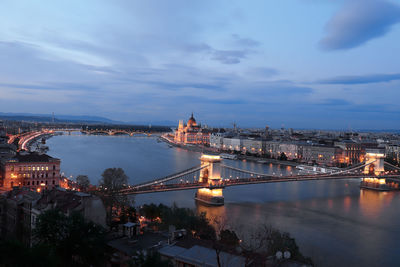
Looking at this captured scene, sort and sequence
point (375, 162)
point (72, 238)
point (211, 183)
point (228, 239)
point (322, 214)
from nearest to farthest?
1. point (72, 238)
2. point (228, 239)
3. point (322, 214)
4. point (211, 183)
5. point (375, 162)

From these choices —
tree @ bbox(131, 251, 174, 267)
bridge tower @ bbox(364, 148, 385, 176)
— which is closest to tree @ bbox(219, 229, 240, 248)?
tree @ bbox(131, 251, 174, 267)

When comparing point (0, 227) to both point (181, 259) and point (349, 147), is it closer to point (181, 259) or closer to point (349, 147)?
point (181, 259)

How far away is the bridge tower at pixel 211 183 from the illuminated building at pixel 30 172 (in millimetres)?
4369

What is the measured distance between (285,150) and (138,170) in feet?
50.0

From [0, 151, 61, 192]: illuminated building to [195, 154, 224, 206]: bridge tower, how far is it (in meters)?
4.37

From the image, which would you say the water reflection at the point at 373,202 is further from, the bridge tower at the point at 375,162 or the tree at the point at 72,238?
the tree at the point at 72,238

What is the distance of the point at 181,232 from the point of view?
466cm

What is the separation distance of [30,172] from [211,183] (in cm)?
530

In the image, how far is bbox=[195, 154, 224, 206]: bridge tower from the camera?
1077 cm

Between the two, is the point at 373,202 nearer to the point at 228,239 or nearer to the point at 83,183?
the point at 228,239

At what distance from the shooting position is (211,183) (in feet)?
36.5

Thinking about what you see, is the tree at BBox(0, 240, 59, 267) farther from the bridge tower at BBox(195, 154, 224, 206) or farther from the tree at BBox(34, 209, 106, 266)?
the bridge tower at BBox(195, 154, 224, 206)

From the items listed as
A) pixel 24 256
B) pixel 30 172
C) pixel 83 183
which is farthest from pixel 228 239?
pixel 30 172

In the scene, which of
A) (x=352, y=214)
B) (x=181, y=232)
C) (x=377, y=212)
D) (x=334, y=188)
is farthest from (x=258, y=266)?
(x=334, y=188)
